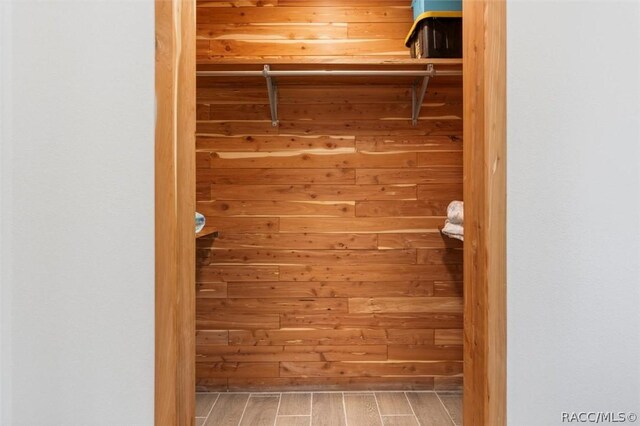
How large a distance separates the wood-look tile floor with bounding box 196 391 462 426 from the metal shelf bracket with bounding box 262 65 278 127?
5.03 ft

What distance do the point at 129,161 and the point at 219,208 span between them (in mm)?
1509

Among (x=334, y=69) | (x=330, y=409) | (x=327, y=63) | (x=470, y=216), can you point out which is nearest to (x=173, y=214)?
(x=470, y=216)

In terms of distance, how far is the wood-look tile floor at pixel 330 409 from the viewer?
2.25m

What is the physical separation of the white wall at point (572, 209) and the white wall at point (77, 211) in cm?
89

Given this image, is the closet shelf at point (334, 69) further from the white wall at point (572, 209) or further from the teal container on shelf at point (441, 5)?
the white wall at point (572, 209)

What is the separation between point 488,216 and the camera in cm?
111

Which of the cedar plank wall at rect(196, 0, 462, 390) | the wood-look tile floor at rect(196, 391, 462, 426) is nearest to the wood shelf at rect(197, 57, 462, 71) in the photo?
the cedar plank wall at rect(196, 0, 462, 390)

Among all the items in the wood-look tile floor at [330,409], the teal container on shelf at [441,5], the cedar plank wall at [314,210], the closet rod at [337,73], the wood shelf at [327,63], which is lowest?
the wood-look tile floor at [330,409]

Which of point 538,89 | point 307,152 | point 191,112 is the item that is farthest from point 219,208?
point 538,89

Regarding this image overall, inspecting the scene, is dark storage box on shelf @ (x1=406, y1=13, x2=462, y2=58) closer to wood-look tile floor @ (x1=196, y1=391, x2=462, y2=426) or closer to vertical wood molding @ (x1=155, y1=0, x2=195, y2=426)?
vertical wood molding @ (x1=155, y1=0, x2=195, y2=426)

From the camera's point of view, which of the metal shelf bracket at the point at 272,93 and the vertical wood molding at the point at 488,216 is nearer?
the vertical wood molding at the point at 488,216

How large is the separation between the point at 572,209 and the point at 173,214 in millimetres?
968

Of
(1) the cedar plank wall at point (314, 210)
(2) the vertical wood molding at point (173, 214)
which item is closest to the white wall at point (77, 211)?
(2) the vertical wood molding at point (173, 214)

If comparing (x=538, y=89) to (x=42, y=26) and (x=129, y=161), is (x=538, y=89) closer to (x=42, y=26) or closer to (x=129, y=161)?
(x=129, y=161)
